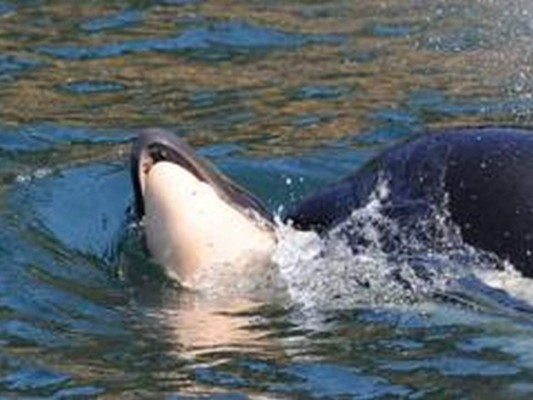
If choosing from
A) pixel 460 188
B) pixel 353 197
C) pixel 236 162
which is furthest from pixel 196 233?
pixel 236 162

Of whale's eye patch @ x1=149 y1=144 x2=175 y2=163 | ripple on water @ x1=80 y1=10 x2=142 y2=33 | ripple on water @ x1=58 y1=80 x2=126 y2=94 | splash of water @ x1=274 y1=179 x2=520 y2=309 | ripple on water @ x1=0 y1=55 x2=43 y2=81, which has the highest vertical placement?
ripple on water @ x1=80 y1=10 x2=142 y2=33

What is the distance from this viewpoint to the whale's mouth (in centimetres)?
754

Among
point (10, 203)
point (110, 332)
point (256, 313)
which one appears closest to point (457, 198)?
point (256, 313)

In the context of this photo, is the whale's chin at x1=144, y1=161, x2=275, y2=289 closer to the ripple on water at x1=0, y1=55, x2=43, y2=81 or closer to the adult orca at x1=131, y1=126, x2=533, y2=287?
the adult orca at x1=131, y1=126, x2=533, y2=287

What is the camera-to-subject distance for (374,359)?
6.63m

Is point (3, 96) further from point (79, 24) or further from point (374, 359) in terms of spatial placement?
point (374, 359)

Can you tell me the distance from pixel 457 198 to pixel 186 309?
113 cm

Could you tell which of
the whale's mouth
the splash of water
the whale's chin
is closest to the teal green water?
the splash of water

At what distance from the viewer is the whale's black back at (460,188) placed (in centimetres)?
721

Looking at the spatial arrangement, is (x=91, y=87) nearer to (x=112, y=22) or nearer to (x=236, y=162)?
(x=112, y=22)

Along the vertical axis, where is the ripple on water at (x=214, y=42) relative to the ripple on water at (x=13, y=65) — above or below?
above

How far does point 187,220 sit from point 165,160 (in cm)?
25

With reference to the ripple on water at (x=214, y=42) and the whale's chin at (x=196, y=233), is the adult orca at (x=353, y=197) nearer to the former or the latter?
the whale's chin at (x=196, y=233)

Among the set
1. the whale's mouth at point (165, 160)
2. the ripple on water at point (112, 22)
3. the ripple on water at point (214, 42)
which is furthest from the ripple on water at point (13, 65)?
the whale's mouth at point (165, 160)
